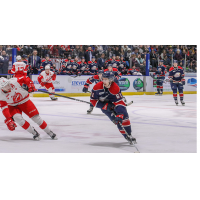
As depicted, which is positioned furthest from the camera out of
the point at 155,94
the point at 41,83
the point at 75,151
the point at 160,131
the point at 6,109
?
the point at 155,94

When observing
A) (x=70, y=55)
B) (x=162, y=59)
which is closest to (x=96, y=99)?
(x=70, y=55)

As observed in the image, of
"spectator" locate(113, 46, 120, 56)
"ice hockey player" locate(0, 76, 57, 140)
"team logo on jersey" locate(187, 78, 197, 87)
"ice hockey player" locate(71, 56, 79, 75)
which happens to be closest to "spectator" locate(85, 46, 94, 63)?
"ice hockey player" locate(71, 56, 79, 75)

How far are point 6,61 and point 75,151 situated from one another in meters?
9.90

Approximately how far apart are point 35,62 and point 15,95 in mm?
9811

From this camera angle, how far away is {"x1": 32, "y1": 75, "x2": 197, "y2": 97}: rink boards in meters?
15.4

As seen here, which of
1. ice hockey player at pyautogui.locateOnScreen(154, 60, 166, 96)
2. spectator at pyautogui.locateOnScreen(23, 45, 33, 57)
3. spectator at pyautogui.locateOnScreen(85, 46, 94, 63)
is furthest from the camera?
ice hockey player at pyautogui.locateOnScreen(154, 60, 166, 96)

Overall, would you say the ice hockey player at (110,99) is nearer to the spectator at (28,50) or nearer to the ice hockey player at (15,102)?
the ice hockey player at (15,102)

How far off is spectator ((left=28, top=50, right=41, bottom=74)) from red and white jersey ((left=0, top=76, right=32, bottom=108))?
9476 mm

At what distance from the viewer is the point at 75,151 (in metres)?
4.87

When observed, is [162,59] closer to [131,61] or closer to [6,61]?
[131,61]

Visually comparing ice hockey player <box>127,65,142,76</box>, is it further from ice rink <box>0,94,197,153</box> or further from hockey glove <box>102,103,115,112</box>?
hockey glove <box>102,103,115,112</box>

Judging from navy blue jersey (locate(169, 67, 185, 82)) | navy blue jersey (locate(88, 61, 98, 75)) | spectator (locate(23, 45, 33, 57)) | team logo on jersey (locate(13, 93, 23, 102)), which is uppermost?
spectator (locate(23, 45, 33, 57))

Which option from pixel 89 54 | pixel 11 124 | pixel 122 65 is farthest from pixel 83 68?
pixel 11 124

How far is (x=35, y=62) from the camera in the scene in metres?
14.8
